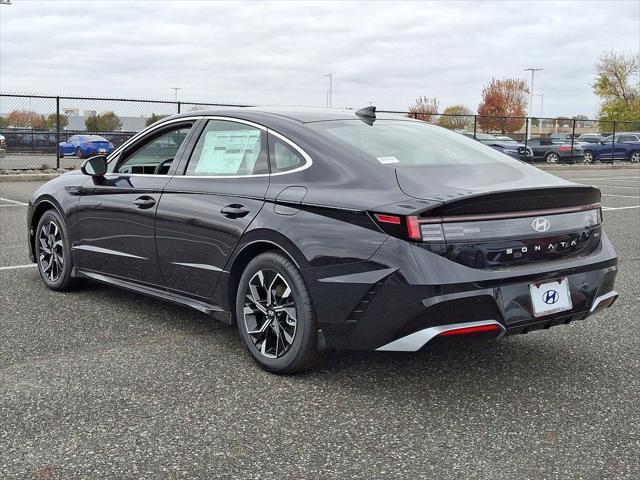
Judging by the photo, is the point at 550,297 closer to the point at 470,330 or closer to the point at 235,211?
the point at 470,330

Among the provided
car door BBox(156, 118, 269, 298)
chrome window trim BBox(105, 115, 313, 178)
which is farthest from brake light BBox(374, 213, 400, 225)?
car door BBox(156, 118, 269, 298)

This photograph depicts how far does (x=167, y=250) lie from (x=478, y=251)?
2.06 metres

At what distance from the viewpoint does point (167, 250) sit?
473 centimetres

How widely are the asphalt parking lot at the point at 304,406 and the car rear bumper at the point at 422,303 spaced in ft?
0.48

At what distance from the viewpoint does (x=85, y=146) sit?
22.1 metres

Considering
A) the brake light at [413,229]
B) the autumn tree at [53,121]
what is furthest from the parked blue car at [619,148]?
the brake light at [413,229]

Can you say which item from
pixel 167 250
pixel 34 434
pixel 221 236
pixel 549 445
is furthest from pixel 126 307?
pixel 549 445

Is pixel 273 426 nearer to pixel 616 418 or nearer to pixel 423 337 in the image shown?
pixel 423 337

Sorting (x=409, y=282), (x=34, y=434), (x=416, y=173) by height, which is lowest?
(x=34, y=434)

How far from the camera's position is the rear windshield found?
4.11 metres

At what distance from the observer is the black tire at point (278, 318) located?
152 inches

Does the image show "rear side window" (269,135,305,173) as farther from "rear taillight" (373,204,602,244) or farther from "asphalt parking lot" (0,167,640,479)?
"asphalt parking lot" (0,167,640,479)

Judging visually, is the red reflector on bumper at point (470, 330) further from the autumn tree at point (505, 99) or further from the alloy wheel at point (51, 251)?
the autumn tree at point (505, 99)

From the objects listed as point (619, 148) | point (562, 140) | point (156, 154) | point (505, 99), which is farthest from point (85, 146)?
point (505, 99)
